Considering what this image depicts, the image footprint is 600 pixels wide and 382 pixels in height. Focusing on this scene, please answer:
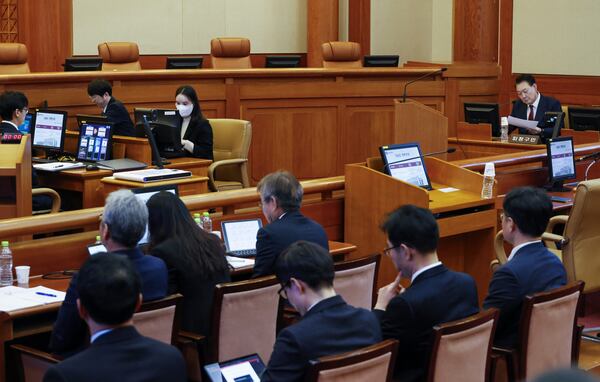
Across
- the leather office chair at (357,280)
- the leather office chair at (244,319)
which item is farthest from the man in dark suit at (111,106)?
the leather office chair at (244,319)

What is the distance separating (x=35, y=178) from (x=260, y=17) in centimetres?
730

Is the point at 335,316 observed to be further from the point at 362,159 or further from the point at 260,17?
the point at 260,17

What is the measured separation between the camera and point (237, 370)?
3340 millimetres

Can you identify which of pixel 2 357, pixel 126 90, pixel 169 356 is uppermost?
pixel 126 90

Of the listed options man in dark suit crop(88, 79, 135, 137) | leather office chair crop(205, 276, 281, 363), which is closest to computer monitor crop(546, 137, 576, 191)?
man in dark suit crop(88, 79, 135, 137)

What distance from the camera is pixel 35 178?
6.56 m

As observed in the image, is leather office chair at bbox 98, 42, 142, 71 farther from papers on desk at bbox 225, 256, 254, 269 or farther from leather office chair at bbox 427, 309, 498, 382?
leather office chair at bbox 427, 309, 498, 382

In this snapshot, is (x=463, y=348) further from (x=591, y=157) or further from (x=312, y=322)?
(x=591, y=157)

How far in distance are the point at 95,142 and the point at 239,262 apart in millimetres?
2942

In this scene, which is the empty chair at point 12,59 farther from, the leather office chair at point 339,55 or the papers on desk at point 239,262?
the papers on desk at point 239,262

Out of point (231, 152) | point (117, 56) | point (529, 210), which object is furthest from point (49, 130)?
point (529, 210)

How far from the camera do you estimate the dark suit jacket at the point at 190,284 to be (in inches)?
145

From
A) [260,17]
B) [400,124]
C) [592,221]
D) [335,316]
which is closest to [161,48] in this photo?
[260,17]

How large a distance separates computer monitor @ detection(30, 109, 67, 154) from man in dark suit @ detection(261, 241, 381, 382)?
4687mm
